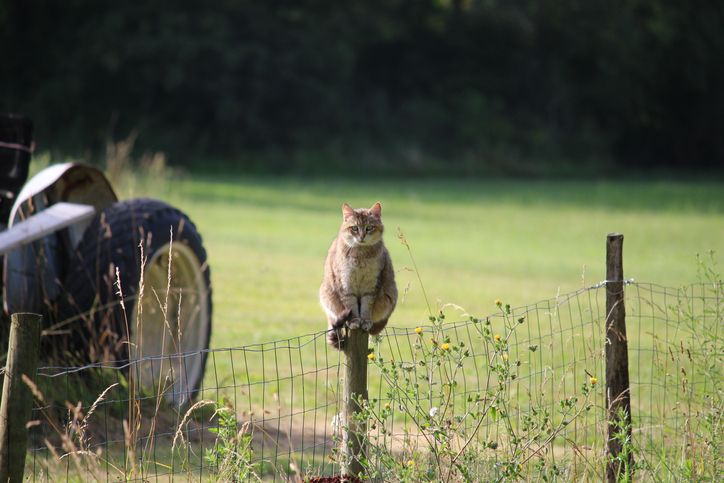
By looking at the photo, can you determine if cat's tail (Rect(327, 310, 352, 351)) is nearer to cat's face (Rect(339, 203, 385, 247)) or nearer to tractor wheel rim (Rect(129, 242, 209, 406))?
cat's face (Rect(339, 203, 385, 247))

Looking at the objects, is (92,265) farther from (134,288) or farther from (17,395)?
(17,395)

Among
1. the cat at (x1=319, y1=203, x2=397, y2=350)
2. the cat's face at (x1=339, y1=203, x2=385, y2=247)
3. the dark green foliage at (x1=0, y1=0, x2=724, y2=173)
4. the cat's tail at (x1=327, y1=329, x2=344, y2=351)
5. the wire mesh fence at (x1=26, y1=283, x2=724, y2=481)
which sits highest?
the dark green foliage at (x1=0, y1=0, x2=724, y2=173)

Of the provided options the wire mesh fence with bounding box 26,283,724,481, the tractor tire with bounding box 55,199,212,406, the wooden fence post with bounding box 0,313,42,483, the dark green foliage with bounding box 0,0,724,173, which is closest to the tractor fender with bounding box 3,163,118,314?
the tractor tire with bounding box 55,199,212,406

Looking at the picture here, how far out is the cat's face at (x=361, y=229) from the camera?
5.91m

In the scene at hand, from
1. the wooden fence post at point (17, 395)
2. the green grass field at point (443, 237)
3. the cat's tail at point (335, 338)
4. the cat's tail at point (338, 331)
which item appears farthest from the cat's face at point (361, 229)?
the wooden fence post at point (17, 395)

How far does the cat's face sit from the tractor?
1.18 metres

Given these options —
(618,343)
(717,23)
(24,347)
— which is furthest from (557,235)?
(717,23)

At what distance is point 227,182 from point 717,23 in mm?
35059

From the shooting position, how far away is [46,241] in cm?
760

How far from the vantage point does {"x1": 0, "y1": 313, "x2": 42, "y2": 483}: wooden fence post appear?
4.06m

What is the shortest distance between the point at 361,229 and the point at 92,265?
6.99ft

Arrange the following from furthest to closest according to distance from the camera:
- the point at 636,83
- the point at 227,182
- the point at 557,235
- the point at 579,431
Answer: the point at 636,83 → the point at 227,182 → the point at 557,235 → the point at 579,431

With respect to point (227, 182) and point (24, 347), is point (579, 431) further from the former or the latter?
point (227, 182)

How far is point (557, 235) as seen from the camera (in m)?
24.0
